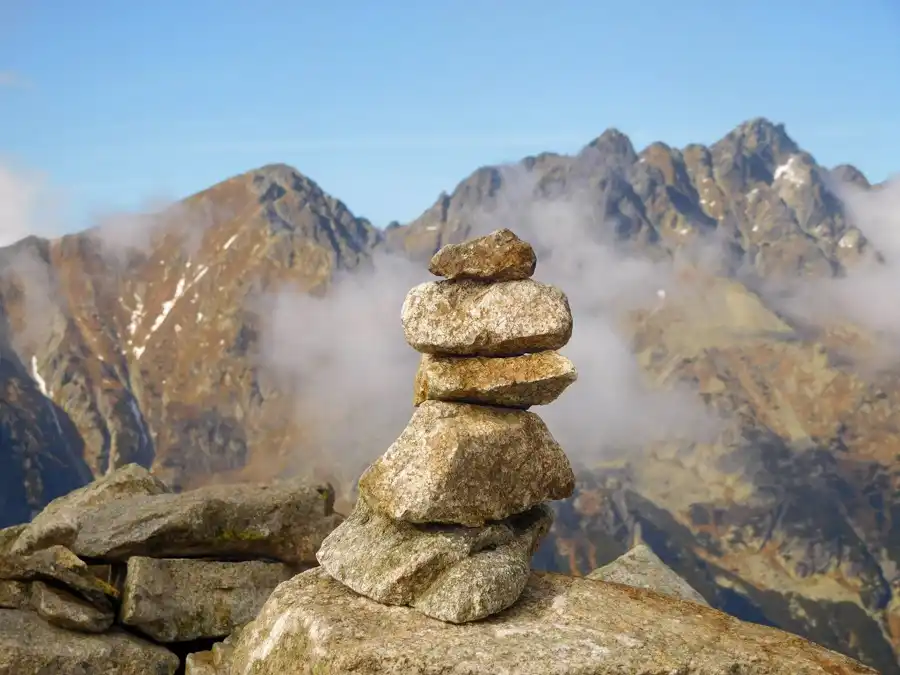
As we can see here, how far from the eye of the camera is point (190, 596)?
1035 inches

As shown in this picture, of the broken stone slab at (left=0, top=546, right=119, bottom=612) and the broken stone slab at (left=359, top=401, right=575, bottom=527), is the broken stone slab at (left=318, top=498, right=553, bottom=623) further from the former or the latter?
the broken stone slab at (left=0, top=546, right=119, bottom=612)

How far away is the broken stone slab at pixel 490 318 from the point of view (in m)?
20.8

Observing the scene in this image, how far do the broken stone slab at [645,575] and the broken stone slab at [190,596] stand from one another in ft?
39.5

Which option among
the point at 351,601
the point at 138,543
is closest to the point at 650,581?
the point at 351,601

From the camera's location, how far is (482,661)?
1678cm

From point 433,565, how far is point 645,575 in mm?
12993

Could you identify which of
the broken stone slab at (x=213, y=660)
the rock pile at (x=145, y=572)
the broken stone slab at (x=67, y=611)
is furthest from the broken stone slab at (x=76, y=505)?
the broken stone slab at (x=213, y=660)

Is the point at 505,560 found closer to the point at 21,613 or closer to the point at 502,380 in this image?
the point at 502,380

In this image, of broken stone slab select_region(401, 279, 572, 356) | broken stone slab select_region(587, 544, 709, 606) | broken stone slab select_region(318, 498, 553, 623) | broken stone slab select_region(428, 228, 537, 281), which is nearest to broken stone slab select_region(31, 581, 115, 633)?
broken stone slab select_region(318, 498, 553, 623)

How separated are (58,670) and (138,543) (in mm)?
4494

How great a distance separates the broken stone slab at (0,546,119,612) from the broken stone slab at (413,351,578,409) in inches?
513

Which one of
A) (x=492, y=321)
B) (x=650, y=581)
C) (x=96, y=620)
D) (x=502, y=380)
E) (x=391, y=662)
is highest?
(x=492, y=321)

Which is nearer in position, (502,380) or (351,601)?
(351,601)

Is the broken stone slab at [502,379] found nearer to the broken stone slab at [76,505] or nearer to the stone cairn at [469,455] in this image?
the stone cairn at [469,455]
